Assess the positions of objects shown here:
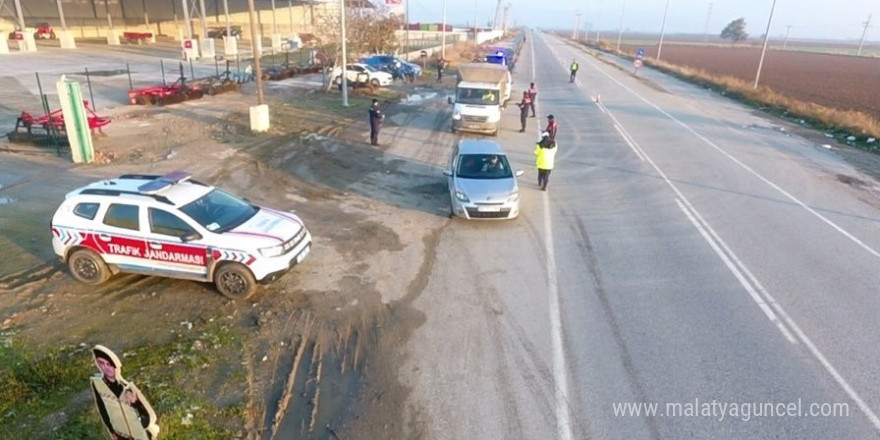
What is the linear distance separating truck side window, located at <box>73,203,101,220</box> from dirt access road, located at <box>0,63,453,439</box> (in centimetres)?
116

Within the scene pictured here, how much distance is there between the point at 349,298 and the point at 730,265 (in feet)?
22.1

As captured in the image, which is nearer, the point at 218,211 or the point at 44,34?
the point at 218,211

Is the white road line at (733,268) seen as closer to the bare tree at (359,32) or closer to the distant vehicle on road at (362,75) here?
the distant vehicle on road at (362,75)

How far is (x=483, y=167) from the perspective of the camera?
11.4 meters

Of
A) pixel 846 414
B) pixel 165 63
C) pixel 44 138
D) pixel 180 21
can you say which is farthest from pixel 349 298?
pixel 180 21

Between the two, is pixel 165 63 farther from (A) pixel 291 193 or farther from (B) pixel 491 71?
(A) pixel 291 193

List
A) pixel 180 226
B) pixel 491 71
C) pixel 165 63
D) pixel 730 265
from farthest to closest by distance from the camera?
pixel 165 63
pixel 491 71
pixel 730 265
pixel 180 226

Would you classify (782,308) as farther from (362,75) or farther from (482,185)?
(362,75)

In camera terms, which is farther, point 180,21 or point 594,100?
point 180,21

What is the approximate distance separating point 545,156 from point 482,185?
2.42 metres

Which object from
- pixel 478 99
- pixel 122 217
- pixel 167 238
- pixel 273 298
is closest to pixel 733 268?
pixel 273 298

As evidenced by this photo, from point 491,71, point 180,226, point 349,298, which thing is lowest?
point 349,298

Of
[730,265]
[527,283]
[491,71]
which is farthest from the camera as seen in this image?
[491,71]

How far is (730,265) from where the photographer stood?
886 cm
